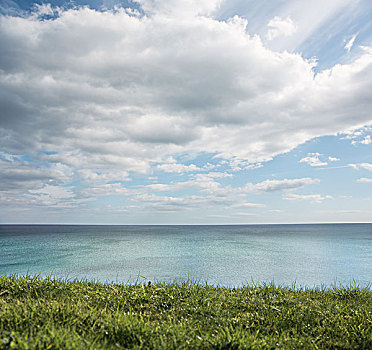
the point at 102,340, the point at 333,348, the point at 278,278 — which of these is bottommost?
the point at 278,278

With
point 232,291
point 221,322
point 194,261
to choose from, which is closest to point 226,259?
point 194,261

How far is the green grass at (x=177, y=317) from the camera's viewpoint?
3924mm

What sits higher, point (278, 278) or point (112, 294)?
point (112, 294)

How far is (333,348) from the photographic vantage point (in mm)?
4441

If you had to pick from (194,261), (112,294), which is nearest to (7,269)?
(194,261)

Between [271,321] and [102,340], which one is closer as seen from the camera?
[102,340]

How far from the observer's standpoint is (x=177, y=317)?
5172mm

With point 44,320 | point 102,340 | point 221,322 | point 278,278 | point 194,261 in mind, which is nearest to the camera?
point 102,340

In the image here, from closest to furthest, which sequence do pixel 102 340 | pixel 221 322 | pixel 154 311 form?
pixel 102 340
pixel 221 322
pixel 154 311

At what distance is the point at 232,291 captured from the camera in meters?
7.29

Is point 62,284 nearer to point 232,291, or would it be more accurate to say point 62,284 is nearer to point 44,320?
point 44,320

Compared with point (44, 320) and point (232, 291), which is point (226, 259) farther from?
point (44, 320)

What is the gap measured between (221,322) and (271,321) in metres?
1.01

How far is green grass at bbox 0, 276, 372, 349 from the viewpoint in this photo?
12.9ft
